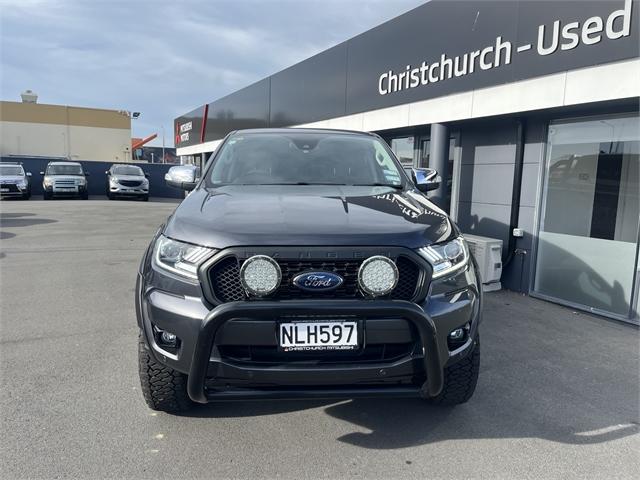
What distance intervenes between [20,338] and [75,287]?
185 centimetres

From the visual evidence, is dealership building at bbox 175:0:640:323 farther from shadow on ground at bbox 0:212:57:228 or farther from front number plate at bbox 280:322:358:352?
shadow on ground at bbox 0:212:57:228

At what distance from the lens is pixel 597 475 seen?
2348 mm

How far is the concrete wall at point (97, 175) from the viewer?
24625 millimetres

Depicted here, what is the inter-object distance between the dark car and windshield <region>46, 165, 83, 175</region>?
21.8 metres

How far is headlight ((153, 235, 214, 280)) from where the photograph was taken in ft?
7.30

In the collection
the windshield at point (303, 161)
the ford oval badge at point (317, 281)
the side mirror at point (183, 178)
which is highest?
the windshield at point (303, 161)

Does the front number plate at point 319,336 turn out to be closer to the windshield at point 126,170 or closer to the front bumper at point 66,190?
the front bumper at point 66,190

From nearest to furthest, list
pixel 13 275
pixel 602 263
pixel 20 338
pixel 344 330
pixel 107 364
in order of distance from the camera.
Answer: pixel 344 330
pixel 107 364
pixel 20 338
pixel 602 263
pixel 13 275

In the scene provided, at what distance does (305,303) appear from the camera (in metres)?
2.12

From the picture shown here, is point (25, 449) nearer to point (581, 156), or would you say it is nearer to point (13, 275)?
point (13, 275)

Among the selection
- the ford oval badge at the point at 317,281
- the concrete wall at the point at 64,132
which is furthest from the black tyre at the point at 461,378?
the concrete wall at the point at 64,132

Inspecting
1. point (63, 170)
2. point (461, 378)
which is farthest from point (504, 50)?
point (63, 170)

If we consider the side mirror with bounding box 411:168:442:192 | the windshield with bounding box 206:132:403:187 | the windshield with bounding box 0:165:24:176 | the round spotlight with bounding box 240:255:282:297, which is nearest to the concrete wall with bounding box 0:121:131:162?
the windshield with bounding box 0:165:24:176

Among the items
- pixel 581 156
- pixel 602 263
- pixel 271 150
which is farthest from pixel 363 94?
pixel 271 150
